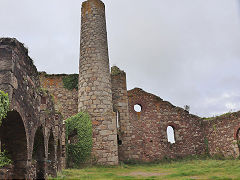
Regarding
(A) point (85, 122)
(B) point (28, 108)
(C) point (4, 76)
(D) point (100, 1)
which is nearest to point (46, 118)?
(B) point (28, 108)

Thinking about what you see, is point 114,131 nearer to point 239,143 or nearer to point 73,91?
point 73,91

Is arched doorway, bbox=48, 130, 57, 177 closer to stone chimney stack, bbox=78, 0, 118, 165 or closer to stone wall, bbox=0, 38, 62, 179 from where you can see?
stone wall, bbox=0, 38, 62, 179

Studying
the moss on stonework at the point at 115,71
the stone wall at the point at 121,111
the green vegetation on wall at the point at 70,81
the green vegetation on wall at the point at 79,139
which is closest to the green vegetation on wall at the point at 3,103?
the green vegetation on wall at the point at 79,139

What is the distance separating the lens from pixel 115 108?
16156 millimetres

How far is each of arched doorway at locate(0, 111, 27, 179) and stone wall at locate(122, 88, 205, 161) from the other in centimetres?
1576

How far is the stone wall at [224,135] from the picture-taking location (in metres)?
17.5

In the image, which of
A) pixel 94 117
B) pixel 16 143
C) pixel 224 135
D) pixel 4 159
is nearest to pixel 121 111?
pixel 94 117

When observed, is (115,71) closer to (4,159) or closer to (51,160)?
(51,160)

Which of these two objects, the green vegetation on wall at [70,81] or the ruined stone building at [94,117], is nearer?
the ruined stone building at [94,117]

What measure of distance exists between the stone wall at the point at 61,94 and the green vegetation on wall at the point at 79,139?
2663mm

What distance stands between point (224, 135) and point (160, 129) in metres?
5.65

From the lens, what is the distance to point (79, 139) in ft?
44.3

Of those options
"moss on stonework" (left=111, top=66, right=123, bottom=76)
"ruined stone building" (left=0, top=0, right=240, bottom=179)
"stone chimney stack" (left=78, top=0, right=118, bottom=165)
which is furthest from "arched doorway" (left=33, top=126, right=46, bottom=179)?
"moss on stonework" (left=111, top=66, right=123, bottom=76)

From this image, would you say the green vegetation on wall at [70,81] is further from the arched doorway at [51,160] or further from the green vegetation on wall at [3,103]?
the green vegetation on wall at [3,103]
